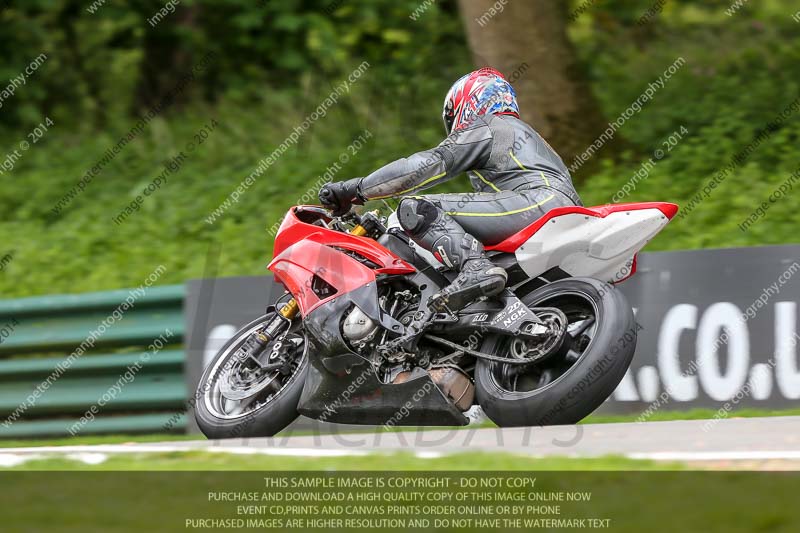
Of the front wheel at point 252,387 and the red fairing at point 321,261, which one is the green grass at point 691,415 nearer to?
the red fairing at point 321,261

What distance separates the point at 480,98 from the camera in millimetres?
6484

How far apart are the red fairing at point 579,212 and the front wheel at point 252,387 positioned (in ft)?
4.29

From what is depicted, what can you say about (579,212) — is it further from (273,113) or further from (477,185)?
(273,113)

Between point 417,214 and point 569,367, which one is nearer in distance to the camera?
point 569,367

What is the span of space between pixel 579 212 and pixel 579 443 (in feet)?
3.82

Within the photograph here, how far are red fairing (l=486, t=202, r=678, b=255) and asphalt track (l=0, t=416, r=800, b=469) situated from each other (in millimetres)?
952

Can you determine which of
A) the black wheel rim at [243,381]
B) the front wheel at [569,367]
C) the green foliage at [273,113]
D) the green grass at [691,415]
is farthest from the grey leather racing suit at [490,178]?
the green foliage at [273,113]

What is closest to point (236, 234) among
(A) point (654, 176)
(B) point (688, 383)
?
(A) point (654, 176)

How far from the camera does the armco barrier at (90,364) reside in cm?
802

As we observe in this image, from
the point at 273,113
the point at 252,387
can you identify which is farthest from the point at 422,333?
the point at 273,113

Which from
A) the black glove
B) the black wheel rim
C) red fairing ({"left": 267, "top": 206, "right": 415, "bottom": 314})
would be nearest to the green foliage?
the black wheel rim

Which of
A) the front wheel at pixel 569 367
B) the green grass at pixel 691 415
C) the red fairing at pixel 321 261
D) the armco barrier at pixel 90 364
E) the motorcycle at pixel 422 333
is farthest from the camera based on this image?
the armco barrier at pixel 90 364

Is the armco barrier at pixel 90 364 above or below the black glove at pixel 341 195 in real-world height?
below
